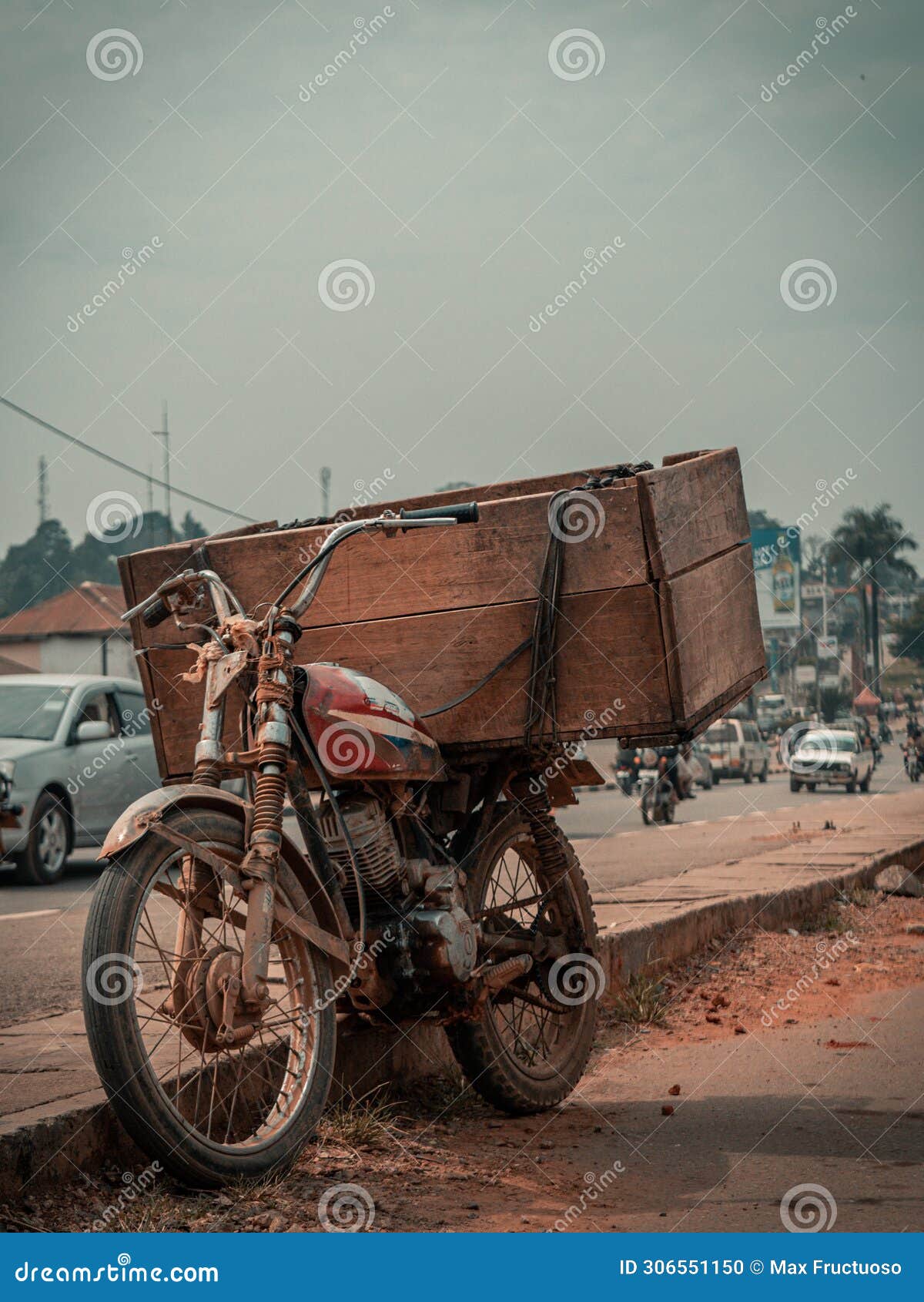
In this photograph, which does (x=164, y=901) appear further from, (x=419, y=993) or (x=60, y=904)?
(x=60, y=904)

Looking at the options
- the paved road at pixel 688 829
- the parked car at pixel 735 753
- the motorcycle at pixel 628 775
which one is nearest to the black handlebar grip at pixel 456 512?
the paved road at pixel 688 829

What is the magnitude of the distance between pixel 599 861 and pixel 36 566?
86.0 metres

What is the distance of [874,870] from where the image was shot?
10.4m

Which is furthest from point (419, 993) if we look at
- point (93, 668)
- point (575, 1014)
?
point (93, 668)

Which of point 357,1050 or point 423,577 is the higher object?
point 423,577

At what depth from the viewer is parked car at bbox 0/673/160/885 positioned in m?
12.0

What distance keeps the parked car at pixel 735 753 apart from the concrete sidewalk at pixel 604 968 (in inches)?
1277

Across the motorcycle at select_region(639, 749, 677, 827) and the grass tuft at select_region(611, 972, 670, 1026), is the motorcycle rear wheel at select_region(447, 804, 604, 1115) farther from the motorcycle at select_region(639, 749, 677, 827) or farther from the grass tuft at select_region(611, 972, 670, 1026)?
the motorcycle at select_region(639, 749, 677, 827)

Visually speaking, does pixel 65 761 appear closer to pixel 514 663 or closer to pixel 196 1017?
pixel 514 663

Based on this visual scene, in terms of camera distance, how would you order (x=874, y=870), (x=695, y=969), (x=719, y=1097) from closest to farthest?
(x=719, y=1097)
(x=695, y=969)
(x=874, y=870)

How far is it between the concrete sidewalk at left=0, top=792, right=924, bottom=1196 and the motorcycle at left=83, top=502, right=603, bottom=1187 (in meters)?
0.24

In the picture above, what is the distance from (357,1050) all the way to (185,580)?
1.56 m

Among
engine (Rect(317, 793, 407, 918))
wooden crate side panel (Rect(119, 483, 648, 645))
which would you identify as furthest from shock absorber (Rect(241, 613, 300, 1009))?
wooden crate side panel (Rect(119, 483, 648, 645))

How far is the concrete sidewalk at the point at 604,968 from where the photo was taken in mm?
3473
